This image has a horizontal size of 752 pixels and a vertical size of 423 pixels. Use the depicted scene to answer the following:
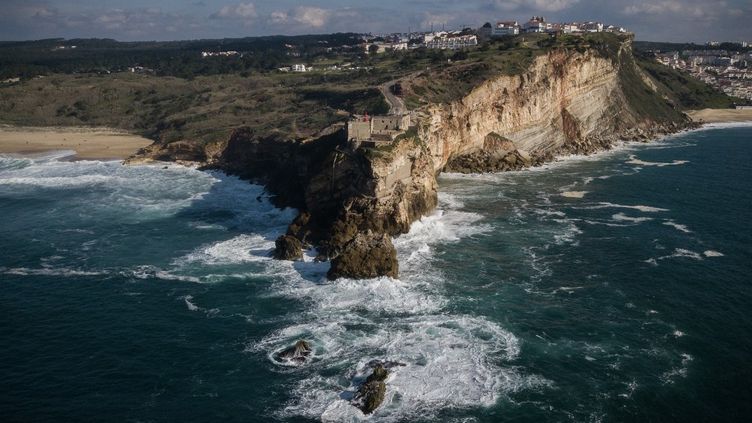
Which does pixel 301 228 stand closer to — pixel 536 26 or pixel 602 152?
pixel 602 152

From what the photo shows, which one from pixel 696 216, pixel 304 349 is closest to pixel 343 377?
pixel 304 349

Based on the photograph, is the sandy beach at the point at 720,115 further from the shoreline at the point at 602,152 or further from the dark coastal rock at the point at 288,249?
the dark coastal rock at the point at 288,249

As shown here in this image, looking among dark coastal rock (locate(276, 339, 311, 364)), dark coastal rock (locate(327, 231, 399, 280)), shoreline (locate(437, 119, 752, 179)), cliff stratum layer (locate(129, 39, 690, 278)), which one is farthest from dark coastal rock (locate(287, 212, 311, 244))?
shoreline (locate(437, 119, 752, 179))

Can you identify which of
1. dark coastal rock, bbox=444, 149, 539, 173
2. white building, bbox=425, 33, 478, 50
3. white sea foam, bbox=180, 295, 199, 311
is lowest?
white sea foam, bbox=180, 295, 199, 311

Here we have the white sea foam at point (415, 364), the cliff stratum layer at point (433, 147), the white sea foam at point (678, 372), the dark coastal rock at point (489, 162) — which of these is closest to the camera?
the white sea foam at point (415, 364)

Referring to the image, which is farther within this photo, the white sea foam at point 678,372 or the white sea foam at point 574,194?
the white sea foam at point 574,194

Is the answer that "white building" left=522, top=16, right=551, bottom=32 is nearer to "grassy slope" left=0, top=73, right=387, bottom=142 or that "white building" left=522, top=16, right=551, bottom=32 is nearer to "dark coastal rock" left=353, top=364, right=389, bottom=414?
"grassy slope" left=0, top=73, right=387, bottom=142

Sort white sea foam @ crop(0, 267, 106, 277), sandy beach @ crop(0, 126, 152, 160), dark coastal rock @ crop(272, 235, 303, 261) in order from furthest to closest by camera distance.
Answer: sandy beach @ crop(0, 126, 152, 160) < dark coastal rock @ crop(272, 235, 303, 261) < white sea foam @ crop(0, 267, 106, 277)

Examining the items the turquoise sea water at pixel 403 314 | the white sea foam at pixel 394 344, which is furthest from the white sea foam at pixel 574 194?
the white sea foam at pixel 394 344
